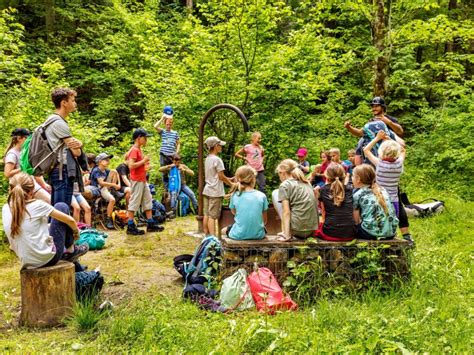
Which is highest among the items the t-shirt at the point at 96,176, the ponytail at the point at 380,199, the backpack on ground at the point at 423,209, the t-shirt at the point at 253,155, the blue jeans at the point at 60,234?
the t-shirt at the point at 253,155

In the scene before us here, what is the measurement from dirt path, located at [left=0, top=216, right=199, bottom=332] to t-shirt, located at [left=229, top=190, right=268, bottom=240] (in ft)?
3.32

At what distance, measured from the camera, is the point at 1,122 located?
10.3 meters

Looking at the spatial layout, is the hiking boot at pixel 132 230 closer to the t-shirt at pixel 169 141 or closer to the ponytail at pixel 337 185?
the t-shirt at pixel 169 141

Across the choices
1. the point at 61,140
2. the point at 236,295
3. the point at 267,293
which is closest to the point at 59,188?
the point at 61,140

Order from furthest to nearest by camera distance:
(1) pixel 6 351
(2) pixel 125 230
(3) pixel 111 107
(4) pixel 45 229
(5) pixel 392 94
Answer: (3) pixel 111 107 < (5) pixel 392 94 < (2) pixel 125 230 < (4) pixel 45 229 < (1) pixel 6 351

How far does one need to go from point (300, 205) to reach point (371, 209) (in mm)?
793

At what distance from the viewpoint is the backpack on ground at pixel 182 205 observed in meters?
9.61

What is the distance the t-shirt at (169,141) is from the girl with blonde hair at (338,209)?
5181mm

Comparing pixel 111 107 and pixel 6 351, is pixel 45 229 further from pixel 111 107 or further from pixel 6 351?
pixel 111 107

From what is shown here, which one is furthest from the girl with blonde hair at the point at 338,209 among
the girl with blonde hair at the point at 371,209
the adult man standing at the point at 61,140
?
A: the adult man standing at the point at 61,140

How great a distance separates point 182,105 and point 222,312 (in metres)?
6.90

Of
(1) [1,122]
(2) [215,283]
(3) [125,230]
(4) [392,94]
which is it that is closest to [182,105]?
(3) [125,230]

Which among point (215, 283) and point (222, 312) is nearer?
point (222, 312)

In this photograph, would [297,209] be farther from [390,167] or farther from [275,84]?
A: [275,84]
